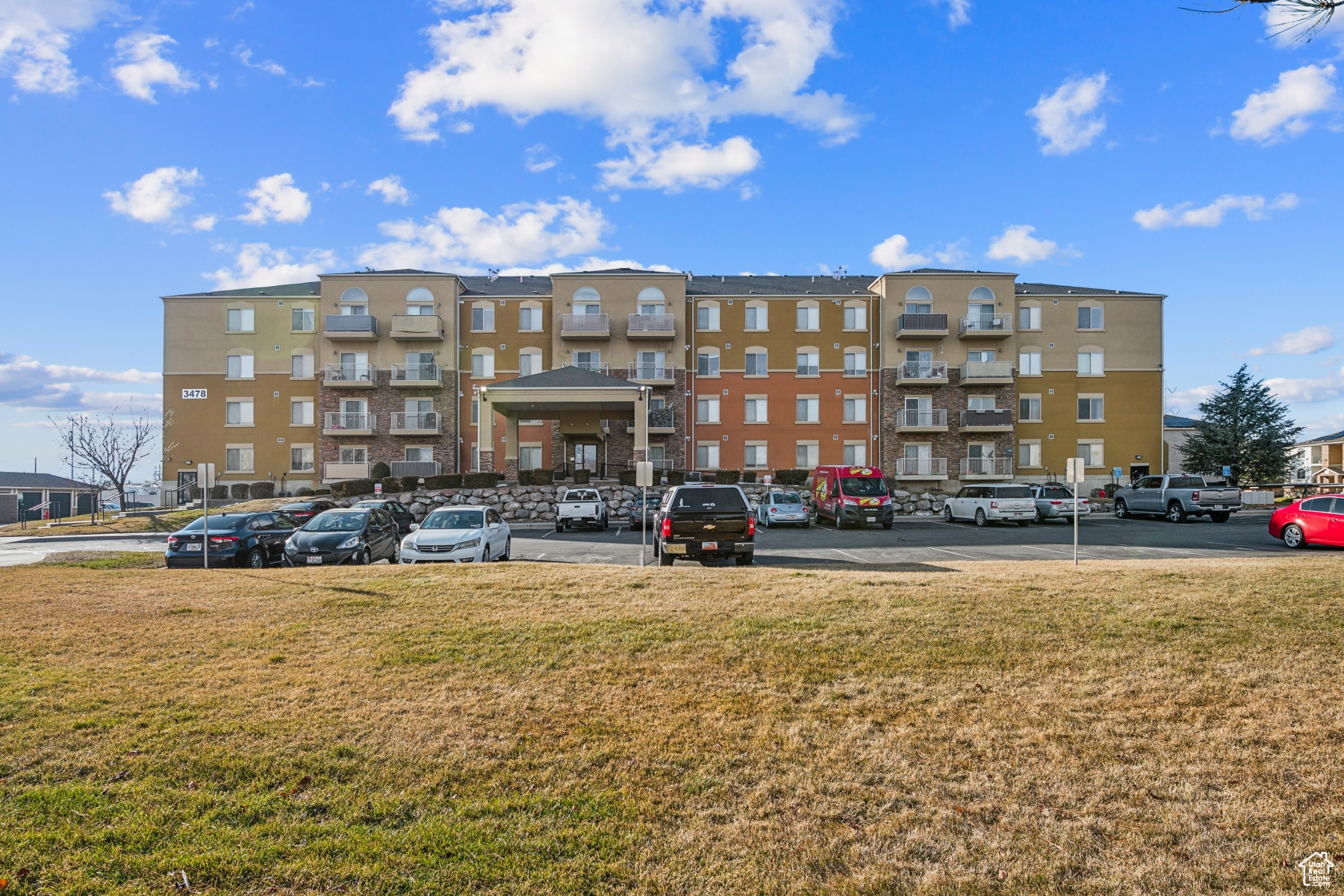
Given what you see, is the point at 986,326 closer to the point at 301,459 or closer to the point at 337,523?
the point at 337,523

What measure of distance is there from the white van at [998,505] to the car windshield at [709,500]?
737 inches

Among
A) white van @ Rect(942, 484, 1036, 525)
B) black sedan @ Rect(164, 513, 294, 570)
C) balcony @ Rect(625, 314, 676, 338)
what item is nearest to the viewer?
black sedan @ Rect(164, 513, 294, 570)

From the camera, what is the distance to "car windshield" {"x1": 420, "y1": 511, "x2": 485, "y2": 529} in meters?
17.4

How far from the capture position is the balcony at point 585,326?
148ft

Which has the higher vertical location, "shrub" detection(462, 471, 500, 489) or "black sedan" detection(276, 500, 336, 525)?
"shrub" detection(462, 471, 500, 489)

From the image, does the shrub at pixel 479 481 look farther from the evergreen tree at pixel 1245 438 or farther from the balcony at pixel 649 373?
the evergreen tree at pixel 1245 438

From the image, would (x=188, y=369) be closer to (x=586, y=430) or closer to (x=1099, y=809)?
(x=586, y=430)

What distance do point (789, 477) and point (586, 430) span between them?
1186 centimetres

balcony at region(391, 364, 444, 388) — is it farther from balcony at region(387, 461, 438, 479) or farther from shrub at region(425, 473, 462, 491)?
shrub at region(425, 473, 462, 491)

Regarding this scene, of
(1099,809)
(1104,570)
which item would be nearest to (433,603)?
(1099,809)

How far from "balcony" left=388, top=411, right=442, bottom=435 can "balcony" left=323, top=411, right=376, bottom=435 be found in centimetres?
130

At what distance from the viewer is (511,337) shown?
46.8 meters

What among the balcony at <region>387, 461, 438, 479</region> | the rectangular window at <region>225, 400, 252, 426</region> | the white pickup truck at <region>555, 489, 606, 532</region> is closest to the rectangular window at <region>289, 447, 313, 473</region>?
the rectangular window at <region>225, 400, 252, 426</region>

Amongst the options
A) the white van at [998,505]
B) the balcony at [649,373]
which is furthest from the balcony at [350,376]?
the white van at [998,505]
